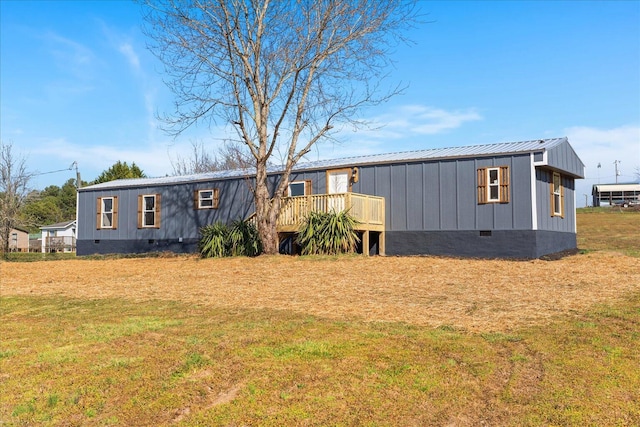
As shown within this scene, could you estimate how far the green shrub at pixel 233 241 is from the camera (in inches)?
737

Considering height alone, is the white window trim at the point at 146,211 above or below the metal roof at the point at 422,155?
below

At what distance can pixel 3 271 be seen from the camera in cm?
1678

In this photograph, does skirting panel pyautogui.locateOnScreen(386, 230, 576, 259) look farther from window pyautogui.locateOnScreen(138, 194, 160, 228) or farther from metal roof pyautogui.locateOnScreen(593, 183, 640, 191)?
metal roof pyautogui.locateOnScreen(593, 183, 640, 191)

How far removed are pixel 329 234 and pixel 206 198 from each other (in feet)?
28.0

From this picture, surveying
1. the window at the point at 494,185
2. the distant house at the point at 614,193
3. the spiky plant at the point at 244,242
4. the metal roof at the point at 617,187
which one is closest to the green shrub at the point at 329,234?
the spiky plant at the point at 244,242

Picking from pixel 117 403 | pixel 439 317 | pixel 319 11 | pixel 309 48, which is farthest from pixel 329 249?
pixel 117 403

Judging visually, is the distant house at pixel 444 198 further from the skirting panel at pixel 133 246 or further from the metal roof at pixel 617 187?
the metal roof at pixel 617 187

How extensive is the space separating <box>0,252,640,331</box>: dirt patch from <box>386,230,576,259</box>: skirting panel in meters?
0.87

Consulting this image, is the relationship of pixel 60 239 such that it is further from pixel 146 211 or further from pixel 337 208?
pixel 337 208

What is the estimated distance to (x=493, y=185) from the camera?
17.6 meters

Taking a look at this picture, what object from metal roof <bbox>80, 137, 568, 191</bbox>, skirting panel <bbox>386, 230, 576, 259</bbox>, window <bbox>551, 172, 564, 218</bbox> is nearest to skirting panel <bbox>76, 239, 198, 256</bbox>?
metal roof <bbox>80, 137, 568, 191</bbox>

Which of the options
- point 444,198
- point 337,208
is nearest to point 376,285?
point 337,208

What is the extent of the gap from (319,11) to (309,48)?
46.8 inches

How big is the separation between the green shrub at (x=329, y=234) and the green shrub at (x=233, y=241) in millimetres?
2069
